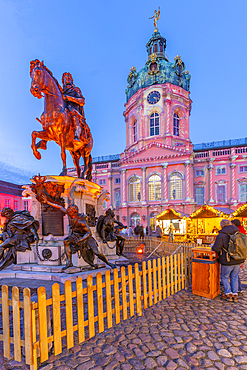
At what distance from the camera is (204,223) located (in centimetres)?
1789

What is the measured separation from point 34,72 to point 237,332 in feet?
25.5

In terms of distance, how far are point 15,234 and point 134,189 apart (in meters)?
26.7

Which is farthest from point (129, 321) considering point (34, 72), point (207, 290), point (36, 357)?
point (34, 72)

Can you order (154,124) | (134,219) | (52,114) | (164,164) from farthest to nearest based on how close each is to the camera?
(154,124) → (134,219) → (164,164) → (52,114)

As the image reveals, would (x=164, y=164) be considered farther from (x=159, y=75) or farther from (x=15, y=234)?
(x=15, y=234)

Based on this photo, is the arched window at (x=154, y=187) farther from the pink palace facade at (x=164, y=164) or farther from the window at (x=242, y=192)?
the window at (x=242, y=192)

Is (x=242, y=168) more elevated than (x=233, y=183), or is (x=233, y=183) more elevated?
(x=242, y=168)

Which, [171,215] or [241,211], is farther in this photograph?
[171,215]

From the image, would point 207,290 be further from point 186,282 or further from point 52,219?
point 52,219

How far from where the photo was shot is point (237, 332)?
306 centimetres

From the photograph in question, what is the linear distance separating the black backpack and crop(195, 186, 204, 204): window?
2867cm

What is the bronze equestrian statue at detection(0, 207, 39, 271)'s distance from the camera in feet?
18.7

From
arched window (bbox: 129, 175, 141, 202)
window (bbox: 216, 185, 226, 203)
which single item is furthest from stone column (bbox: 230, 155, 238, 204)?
arched window (bbox: 129, 175, 141, 202)

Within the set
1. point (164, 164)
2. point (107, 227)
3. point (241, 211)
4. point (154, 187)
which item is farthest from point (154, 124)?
point (107, 227)
